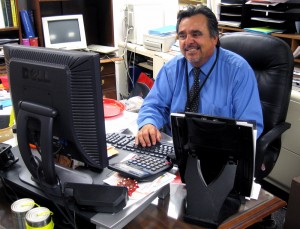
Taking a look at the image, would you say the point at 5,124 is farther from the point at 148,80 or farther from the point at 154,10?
the point at 154,10

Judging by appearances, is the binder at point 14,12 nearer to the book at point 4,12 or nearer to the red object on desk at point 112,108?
the book at point 4,12

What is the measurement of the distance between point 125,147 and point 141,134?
9cm

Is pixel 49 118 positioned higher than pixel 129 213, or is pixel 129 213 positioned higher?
pixel 49 118

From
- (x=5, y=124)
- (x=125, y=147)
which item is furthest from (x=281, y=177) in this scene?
(x=5, y=124)

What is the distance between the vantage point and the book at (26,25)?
116 inches

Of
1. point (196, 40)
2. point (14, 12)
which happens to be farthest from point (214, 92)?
point (14, 12)

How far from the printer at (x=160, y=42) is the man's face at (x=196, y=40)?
1.45 metres

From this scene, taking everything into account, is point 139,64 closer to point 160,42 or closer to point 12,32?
point 160,42

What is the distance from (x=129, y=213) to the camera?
913 mm

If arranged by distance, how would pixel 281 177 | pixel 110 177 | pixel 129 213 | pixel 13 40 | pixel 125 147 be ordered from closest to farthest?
1. pixel 129 213
2. pixel 110 177
3. pixel 125 147
4. pixel 281 177
5. pixel 13 40

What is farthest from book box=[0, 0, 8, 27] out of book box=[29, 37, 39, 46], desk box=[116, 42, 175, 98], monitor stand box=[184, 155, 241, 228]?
monitor stand box=[184, 155, 241, 228]

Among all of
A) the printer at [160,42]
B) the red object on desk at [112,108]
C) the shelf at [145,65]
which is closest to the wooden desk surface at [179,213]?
the red object on desk at [112,108]

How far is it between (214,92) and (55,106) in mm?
900

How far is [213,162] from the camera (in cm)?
100
